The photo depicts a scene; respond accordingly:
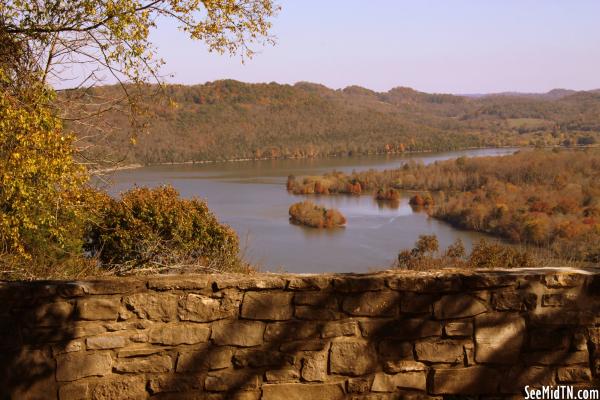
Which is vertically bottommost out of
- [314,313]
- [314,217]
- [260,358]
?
[314,217]

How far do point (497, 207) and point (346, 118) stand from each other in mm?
69763

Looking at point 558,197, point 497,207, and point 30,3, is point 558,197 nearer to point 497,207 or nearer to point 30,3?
point 497,207

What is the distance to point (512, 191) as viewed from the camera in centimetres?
4838

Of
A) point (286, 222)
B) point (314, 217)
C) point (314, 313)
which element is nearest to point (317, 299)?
point (314, 313)

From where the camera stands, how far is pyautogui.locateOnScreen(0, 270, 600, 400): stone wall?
9.50 ft

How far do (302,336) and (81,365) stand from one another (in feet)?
3.52

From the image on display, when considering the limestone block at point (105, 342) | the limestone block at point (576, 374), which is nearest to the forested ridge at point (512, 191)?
the limestone block at point (576, 374)

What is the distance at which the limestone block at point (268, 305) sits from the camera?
3.02m

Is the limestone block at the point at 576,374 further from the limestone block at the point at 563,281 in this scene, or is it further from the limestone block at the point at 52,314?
the limestone block at the point at 52,314

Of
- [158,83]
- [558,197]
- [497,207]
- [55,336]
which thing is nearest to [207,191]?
[497,207]

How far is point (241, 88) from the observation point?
8556 cm

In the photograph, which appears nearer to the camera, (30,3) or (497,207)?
(30,3)

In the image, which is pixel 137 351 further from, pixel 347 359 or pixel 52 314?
pixel 347 359

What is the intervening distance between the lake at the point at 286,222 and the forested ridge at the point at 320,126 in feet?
17.1
